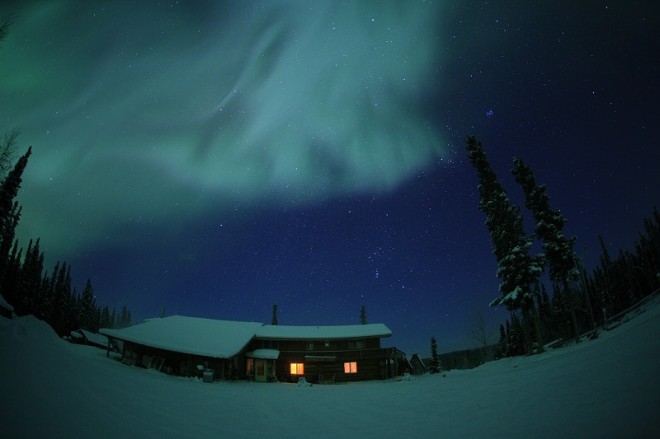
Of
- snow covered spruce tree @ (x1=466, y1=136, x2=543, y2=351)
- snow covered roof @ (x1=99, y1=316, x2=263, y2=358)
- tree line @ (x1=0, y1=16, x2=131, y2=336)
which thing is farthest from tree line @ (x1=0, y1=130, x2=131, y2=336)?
snow covered spruce tree @ (x1=466, y1=136, x2=543, y2=351)

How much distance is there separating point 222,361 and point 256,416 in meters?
21.4

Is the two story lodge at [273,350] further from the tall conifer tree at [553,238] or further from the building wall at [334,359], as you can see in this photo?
the tall conifer tree at [553,238]

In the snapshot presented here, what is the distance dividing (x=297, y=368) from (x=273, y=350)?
12.4 feet

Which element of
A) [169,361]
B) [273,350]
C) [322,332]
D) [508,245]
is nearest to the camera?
[508,245]

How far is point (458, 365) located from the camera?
8038 cm

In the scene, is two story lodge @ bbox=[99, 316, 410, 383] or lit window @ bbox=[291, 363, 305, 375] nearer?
two story lodge @ bbox=[99, 316, 410, 383]

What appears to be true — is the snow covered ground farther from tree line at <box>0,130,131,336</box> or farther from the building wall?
tree line at <box>0,130,131,336</box>

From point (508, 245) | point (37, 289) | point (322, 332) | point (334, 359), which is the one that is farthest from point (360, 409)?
point (37, 289)

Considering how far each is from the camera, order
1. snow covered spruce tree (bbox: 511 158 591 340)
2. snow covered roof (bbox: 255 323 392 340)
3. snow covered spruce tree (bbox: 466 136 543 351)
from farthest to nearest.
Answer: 1. snow covered roof (bbox: 255 323 392 340)
2. snow covered spruce tree (bbox: 511 158 591 340)
3. snow covered spruce tree (bbox: 466 136 543 351)

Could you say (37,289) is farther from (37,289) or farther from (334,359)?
(334,359)

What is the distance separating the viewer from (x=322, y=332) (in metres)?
38.7

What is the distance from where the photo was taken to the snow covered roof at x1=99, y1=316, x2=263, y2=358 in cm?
2689

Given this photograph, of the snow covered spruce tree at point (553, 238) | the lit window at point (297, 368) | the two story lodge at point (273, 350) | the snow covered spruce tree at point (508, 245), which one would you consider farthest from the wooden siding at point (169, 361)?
the snow covered spruce tree at point (553, 238)

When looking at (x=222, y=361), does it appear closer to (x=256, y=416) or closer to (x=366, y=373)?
(x=366, y=373)
